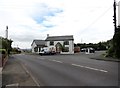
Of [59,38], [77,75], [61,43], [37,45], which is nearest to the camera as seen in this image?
[77,75]

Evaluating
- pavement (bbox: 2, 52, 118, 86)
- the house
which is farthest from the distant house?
pavement (bbox: 2, 52, 118, 86)

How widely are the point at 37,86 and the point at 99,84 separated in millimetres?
2851

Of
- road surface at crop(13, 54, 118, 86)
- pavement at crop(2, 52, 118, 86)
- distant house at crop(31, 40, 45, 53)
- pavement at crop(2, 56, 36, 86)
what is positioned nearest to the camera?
road surface at crop(13, 54, 118, 86)

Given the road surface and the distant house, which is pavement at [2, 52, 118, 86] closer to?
the road surface

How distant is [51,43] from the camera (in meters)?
98.2

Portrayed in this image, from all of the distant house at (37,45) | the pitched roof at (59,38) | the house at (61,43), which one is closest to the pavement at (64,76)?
the house at (61,43)

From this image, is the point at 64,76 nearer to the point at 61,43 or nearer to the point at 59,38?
the point at 61,43

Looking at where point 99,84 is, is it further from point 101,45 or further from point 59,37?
point 101,45

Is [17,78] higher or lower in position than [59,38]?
lower

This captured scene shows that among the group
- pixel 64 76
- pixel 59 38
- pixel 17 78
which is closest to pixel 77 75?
pixel 64 76

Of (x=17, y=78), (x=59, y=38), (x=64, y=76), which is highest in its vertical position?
(x=59, y=38)

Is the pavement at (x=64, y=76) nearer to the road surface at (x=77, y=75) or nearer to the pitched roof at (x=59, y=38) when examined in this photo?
the road surface at (x=77, y=75)

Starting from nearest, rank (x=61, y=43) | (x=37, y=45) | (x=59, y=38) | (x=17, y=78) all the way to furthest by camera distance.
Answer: (x=17, y=78) < (x=61, y=43) < (x=59, y=38) < (x=37, y=45)

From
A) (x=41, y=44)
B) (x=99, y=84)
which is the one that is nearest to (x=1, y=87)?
(x=99, y=84)
